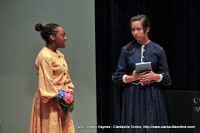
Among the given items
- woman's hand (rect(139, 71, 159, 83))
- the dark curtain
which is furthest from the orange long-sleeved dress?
the dark curtain

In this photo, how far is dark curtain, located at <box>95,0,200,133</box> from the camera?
4.18 meters

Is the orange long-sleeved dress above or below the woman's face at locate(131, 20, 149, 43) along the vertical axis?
below

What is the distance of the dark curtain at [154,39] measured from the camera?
4.18 m

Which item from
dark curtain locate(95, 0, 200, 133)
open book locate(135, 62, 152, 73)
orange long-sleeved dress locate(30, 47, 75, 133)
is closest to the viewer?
orange long-sleeved dress locate(30, 47, 75, 133)

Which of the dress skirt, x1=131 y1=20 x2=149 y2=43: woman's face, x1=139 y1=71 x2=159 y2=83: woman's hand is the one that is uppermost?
x1=131 y1=20 x2=149 y2=43: woman's face

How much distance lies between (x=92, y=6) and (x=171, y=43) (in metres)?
0.90

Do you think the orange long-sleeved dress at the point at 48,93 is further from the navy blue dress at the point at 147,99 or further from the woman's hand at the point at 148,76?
the woman's hand at the point at 148,76

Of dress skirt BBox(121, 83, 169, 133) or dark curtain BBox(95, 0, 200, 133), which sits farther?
dark curtain BBox(95, 0, 200, 133)

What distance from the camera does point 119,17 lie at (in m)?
4.16

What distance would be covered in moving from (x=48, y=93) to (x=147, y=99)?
30.7 inches

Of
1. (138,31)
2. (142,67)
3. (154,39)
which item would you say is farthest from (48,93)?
(154,39)

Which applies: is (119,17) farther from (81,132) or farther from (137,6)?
(81,132)

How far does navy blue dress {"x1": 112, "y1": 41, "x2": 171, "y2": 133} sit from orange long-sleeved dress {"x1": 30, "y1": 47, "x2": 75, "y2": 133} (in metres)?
0.50

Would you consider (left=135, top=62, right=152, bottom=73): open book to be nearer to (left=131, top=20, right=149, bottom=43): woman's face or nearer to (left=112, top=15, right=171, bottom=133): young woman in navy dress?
(left=112, top=15, right=171, bottom=133): young woman in navy dress
